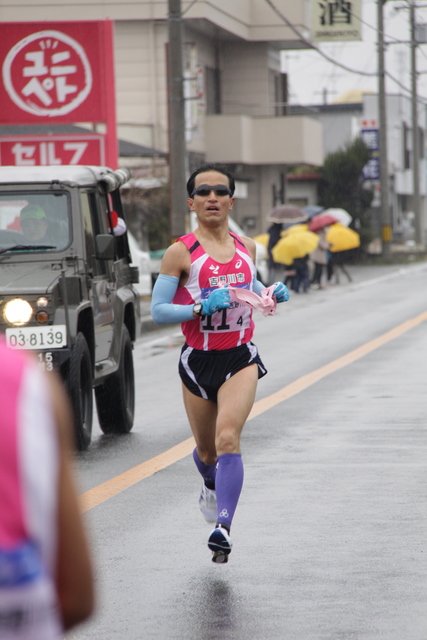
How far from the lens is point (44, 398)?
68.9 inches

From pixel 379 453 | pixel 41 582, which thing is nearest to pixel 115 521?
pixel 379 453

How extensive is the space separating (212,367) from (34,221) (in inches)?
145

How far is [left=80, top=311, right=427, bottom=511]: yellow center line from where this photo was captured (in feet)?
23.8

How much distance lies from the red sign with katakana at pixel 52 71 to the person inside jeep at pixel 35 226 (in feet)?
38.4

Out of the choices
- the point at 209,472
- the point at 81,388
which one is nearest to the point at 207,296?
the point at 209,472

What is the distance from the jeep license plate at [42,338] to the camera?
8195 millimetres

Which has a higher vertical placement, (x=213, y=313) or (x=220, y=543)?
(x=213, y=313)

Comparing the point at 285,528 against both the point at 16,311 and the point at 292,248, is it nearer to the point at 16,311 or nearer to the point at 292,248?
the point at 16,311

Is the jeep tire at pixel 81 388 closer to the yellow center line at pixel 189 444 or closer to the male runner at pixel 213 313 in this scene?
the yellow center line at pixel 189 444

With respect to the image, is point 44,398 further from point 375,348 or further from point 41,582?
point 375,348

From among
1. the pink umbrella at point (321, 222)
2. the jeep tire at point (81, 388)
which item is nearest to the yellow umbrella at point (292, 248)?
the pink umbrella at point (321, 222)

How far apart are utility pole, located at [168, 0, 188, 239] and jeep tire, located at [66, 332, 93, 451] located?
12976 millimetres

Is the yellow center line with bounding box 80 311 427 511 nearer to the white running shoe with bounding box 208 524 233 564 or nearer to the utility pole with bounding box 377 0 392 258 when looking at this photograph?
the white running shoe with bounding box 208 524 233 564

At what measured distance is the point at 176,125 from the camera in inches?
851
